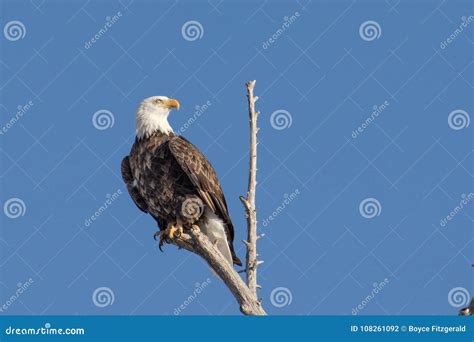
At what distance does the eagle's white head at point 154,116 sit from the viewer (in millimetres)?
10305

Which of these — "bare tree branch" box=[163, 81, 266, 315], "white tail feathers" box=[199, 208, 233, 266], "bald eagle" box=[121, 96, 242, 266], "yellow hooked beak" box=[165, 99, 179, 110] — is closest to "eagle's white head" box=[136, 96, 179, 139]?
"yellow hooked beak" box=[165, 99, 179, 110]

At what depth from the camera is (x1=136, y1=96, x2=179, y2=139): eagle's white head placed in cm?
1030

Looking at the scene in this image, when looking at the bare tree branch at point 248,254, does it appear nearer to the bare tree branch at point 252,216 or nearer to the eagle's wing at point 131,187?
the bare tree branch at point 252,216

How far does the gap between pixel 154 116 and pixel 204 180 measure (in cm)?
116

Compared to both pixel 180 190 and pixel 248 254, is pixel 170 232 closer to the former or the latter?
pixel 180 190

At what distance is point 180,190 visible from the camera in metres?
9.79

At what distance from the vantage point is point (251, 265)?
8.53 meters

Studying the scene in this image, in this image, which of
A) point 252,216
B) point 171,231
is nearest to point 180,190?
point 171,231

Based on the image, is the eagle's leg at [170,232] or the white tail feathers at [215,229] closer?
the eagle's leg at [170,232]

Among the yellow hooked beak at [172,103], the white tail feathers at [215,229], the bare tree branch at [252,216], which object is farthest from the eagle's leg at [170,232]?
the yellow hooked beak at [172,103]

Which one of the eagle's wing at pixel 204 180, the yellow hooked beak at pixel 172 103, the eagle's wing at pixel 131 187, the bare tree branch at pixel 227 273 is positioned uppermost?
the yellow hooked beak at pixel 172 103

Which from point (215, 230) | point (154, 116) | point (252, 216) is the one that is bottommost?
point (215, 230)
